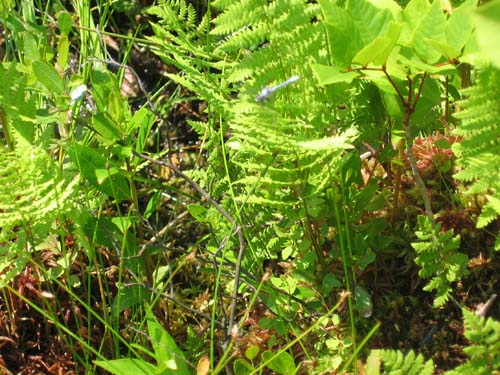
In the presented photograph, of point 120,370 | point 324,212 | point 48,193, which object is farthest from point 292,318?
point 48,193

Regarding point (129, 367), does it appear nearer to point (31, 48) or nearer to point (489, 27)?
point (31, 48)

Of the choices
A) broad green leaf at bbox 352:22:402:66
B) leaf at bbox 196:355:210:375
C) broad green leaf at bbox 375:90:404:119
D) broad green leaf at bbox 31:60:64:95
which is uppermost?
broad green leaf at bbox 352:22:402:66

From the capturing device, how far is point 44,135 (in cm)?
198

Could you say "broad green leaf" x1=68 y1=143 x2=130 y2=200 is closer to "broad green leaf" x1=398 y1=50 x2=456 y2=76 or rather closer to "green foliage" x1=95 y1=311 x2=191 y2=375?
"green foliage" x1=95 y1=311 x2=191 y2=375

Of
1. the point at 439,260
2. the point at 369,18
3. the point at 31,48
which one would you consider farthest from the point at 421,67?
the point at 31,48

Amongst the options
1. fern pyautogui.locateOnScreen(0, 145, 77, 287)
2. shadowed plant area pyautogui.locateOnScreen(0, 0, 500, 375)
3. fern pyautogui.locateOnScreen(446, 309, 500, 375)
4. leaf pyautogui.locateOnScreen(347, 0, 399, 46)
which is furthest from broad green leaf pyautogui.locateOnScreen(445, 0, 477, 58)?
fern pyautogui.locateOnScreen(0, 145, 77, 287)

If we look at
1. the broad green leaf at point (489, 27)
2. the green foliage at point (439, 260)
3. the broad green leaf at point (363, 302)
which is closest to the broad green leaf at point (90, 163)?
the broad green leaf at point (363, 302)

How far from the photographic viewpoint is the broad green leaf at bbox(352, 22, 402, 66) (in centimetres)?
140

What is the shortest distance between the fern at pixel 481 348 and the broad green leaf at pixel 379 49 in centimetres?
50

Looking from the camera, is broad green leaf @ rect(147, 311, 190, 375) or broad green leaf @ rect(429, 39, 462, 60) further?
broad green leaf @ rect(147, 311, 190, 375)

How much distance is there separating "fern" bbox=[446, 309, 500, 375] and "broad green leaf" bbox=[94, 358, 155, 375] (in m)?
0.66

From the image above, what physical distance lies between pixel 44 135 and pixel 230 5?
2.04 feet

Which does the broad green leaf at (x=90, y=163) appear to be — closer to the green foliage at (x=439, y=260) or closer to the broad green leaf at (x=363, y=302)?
the broad green leaf at (x=363, y=302)

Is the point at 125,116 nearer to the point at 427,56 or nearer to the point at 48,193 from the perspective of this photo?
the point at 48,193
